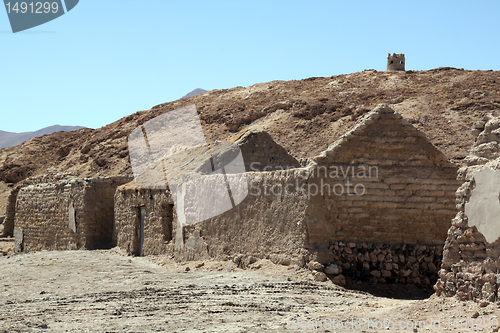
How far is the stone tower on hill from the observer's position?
139 ft

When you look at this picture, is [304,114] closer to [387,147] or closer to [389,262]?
[387,147]

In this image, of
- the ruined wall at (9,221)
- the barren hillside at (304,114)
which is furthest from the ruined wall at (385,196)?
the ruined wall at (9,221)

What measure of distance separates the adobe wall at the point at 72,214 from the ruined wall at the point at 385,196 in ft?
28.3

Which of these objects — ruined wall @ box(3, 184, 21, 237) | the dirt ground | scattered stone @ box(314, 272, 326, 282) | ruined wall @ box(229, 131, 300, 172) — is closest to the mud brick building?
scattered stone @ box(314, 272, 326, 282)

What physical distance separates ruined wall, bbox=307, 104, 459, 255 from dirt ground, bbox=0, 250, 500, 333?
104 centimetres

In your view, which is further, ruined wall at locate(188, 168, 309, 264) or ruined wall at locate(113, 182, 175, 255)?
ruined wall at locate(113, 182, 175, 255)

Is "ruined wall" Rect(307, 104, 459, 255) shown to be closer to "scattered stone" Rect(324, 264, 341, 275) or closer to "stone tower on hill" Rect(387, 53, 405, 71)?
"scattered stone" Rect(324, 264, 341, 275)

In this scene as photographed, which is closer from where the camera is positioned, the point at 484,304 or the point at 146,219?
the point at 484,304

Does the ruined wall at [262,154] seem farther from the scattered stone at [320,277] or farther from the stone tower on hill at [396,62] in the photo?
the stone tower on hill at [396,62]

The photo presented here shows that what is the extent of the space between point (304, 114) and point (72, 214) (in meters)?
22.0

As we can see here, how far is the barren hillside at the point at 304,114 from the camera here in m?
30.5

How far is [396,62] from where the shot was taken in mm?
42312

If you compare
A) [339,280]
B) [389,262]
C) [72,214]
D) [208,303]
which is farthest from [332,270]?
[72,214]

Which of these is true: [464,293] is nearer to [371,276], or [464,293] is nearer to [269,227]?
[371,276]
